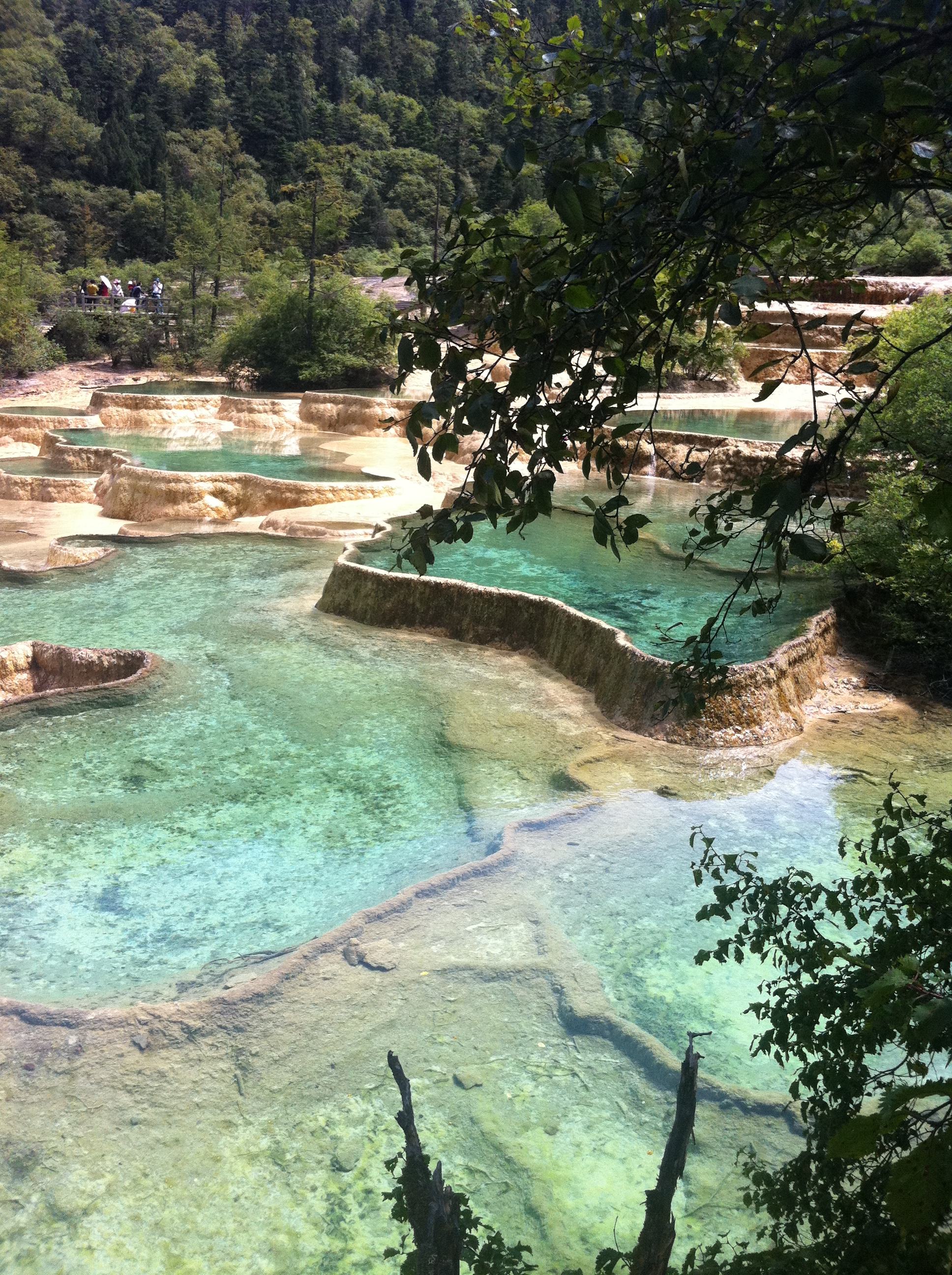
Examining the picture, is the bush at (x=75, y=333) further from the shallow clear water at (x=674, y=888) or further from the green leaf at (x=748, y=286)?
the green leaf at (x=748, y=286)

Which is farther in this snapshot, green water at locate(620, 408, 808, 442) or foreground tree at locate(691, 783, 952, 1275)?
green water at locate(620, 408, 808, 442)

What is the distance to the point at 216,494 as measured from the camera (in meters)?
15.0

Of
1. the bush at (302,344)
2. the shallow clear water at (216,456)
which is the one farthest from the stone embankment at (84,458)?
the bush at (302,344)

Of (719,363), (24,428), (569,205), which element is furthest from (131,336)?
(569,205)

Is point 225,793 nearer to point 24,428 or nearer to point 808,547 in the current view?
point 808,547

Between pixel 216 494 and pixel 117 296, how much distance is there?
2348 centimetres

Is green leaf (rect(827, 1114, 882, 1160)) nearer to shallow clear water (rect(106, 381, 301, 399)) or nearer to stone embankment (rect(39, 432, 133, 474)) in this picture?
stone embankment (rect(39, 432, 133, 474))

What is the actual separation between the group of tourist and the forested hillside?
5.72ft

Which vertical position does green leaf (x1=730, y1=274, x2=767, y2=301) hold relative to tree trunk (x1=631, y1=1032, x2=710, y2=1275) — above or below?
above

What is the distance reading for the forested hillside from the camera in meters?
46.4

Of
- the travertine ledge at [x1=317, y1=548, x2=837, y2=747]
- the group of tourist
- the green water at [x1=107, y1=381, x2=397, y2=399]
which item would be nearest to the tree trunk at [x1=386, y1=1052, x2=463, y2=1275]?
the travertine ledge at [x1=317, y1=548, x2=837, y2=747]

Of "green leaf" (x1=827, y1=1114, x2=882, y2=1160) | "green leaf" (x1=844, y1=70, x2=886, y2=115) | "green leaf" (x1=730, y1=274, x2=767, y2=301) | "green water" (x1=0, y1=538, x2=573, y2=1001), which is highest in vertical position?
"green leaf" (x1=844, y1=70, x2=886, y2=115)

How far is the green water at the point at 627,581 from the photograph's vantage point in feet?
30.9

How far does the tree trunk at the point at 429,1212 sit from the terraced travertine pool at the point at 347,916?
134 centimetres
